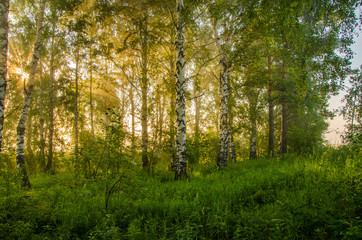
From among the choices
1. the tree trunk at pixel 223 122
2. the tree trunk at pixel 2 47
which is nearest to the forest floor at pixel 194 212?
the tree trunk at pixel 2 47

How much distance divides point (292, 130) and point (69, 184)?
17586 millimetres

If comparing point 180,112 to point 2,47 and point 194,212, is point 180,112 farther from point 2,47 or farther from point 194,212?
point 2,47

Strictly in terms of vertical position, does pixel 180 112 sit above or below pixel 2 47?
below

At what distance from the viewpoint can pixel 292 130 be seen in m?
16.2

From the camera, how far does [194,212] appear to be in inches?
135

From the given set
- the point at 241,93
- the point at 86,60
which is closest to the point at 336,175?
the point at 241,93

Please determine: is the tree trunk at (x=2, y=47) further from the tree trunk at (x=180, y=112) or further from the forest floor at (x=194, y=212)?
the tree trunk at (x=180, y=112)

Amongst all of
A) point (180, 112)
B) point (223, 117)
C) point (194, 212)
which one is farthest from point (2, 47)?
point (223, 117)

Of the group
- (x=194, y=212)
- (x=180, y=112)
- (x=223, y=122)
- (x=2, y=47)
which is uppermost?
(x=2, y=47)

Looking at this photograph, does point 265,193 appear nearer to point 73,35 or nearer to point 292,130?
point 73,35

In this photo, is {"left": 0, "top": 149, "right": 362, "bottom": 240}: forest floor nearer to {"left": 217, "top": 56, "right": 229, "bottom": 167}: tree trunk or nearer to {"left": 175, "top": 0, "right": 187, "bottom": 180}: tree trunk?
{"left": 175, "top": 0, "right": 187, "bottom": 180}: tree trunk

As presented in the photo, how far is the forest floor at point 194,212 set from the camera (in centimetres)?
276

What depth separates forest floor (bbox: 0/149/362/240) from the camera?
2756mm

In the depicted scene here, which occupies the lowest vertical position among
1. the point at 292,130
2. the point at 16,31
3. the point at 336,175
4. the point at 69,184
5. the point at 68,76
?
the point at 69,184
